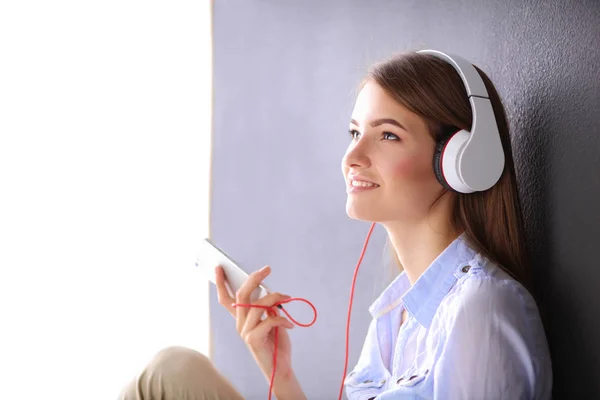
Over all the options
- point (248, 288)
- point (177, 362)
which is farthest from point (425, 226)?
point (177, 362)

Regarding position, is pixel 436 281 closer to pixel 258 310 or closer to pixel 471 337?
pixel 471 337

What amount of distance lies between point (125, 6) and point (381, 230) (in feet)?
3.99

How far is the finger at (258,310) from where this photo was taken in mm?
1311

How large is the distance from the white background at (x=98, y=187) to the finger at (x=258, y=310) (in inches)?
43.0

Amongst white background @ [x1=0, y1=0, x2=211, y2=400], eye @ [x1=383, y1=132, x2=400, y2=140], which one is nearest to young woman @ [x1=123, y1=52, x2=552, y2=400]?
eye @ [x1=383, y1=132, x2=400, y2=140]

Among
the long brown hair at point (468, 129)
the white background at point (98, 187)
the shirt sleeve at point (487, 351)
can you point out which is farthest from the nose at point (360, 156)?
the white background at point (98, 187)

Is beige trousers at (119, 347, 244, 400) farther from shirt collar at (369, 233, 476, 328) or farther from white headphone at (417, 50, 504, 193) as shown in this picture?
white headphone at (417, 50, 504, 193)

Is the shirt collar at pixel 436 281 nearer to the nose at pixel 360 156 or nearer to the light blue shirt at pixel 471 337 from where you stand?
the light blue shirt at pixel 471 337

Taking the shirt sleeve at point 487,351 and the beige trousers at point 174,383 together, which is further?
the beige trousers at point 174,383

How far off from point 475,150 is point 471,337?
31 centimetres

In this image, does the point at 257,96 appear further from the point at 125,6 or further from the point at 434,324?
the point at 434,324

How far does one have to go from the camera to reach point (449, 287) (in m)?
1.25

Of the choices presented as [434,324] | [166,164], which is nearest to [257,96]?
[166,164]

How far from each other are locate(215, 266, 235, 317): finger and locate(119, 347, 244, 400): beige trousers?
13 cm
